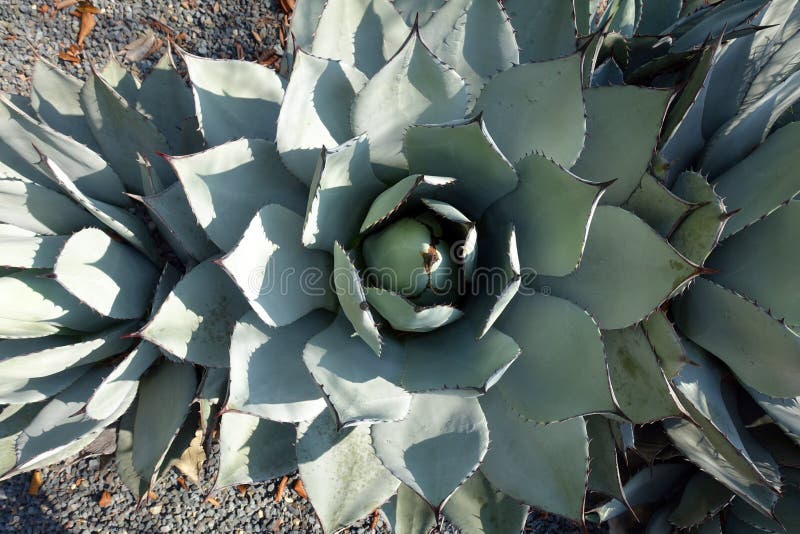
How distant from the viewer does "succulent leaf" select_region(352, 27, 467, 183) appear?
36.3 inches

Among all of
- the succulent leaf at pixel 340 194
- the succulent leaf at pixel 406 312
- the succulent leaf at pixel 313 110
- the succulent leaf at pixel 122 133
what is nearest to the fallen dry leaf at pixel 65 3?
the succulent leaf at pixel 122 133

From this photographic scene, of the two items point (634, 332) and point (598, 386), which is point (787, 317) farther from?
point (598, 386)

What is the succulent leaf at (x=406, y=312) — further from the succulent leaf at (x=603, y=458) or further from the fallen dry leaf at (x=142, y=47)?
the fallen dry leaf at (x=142, y=47)

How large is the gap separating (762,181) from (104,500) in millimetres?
1823

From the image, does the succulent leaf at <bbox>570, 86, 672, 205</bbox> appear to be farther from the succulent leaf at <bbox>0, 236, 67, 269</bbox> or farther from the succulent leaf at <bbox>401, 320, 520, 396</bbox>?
the succulent leaf at <bbox>0, 236, 67, 269</bbox>

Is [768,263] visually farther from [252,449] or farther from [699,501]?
[252,449]

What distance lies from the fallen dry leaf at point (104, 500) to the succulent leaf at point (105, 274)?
2.69ft

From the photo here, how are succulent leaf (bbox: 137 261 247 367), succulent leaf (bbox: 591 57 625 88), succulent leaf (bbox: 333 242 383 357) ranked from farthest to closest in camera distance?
succulent leaf (bbox: 591 57 625 88) → succulent leaf (bbox: 137 261 247 367) → succulent leaf (bbox: 333 242 383 357)

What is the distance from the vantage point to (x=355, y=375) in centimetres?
95

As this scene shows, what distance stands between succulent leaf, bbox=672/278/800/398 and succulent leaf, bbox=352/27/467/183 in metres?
0.57

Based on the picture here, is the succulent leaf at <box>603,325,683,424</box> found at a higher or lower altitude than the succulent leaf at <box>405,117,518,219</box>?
lower

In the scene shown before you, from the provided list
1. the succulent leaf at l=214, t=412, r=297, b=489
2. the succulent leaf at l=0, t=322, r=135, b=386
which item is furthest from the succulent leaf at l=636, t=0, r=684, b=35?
the succulent leaf at l=0, t=322, r=135, b=386

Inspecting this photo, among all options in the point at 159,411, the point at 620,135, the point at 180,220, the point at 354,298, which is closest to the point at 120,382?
the point at 159,411

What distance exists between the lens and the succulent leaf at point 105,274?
40.0 inches
